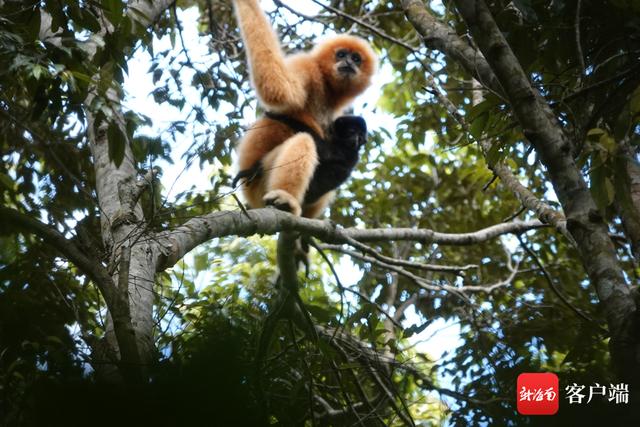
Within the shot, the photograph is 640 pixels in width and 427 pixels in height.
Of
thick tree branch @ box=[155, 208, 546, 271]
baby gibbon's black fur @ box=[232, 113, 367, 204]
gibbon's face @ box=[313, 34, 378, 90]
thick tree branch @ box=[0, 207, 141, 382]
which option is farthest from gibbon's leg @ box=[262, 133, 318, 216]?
thick tree branch @ box=[0, 207, 141, 382]

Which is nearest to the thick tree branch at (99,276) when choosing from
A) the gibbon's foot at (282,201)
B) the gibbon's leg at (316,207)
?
the gibbon's foot at (282,201)

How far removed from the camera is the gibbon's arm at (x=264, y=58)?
19.1 ft

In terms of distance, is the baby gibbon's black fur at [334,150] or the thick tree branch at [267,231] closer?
the thick tree branch at [267,231]

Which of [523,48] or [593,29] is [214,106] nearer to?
[523,48]

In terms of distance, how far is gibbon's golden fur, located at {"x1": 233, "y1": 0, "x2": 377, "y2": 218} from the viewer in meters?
5.48

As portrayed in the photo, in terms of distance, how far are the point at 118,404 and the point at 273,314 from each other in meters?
2.54

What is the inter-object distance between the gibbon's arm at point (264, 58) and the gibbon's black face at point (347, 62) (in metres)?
1.05

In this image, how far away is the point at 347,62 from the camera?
7.04 meters

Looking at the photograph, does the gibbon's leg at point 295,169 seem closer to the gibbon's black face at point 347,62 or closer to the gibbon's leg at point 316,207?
the gibbon's leg at point 316,207

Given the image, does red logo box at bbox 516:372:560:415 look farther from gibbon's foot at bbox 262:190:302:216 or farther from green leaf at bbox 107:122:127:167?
gibbon's foot at bbox 262:190:302:216

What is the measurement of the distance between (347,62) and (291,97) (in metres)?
1.23

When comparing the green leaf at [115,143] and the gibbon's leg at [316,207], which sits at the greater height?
the gibbon's leg at [316,207]

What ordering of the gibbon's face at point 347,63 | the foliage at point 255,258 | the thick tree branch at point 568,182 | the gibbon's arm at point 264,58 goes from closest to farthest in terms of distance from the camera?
the foliage at point 255,258
the thick tree branch at point 568,182
the gibbon's arm at point 264,58
the gibbon's face at point 347,63

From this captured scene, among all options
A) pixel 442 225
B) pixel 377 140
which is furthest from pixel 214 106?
pixel 442 225
